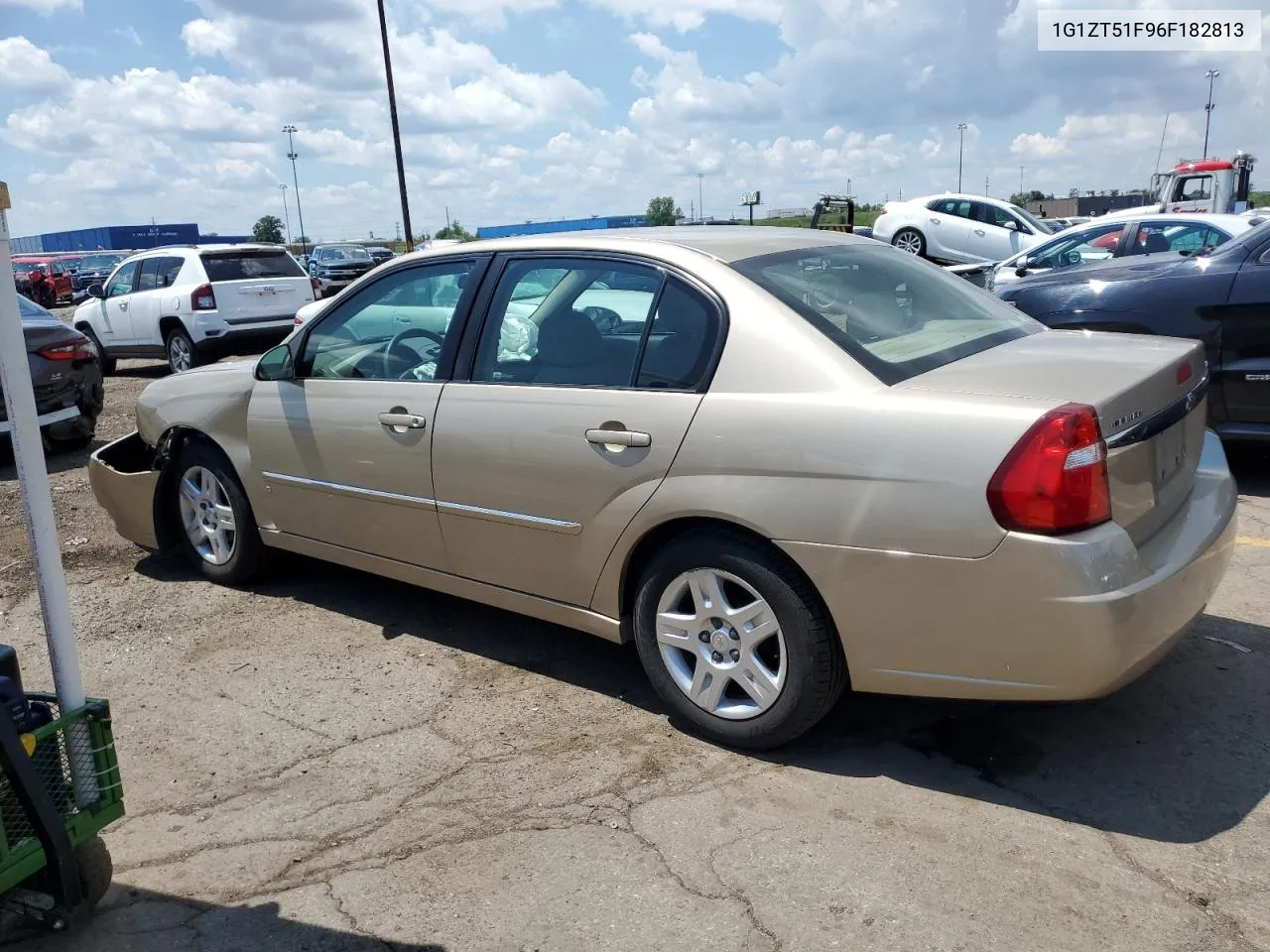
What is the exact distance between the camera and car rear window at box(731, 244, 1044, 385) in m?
3.31

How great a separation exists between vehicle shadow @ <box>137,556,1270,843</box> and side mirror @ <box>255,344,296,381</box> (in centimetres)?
144

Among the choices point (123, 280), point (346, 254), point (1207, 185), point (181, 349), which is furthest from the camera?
point (346, 254)

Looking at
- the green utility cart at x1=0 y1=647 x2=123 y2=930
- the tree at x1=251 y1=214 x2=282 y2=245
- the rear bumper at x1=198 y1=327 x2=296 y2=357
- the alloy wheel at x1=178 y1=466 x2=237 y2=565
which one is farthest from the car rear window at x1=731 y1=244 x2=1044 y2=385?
the tree at x1=251 y1=214 x2=282 y2=245

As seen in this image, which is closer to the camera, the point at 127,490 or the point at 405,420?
the point at 405,420

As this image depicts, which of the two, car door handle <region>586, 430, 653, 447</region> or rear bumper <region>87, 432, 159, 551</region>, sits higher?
car door handle <region>586, 430, 653, 447</region>

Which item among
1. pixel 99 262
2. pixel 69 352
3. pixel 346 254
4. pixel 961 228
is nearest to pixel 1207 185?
pixel 961 228

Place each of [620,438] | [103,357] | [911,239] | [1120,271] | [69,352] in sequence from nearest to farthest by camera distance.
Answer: [620,438] → [1120,271] → [69,352] → [103,357] → [911,239]

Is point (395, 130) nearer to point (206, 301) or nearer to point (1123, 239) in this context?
point (206, 301)

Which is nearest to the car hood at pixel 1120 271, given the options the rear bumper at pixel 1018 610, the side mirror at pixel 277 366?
the rear bumper at pixel 1018 610

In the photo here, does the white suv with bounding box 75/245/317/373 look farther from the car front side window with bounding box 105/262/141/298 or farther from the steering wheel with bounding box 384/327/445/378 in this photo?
the steering wheel with bounding box 384/327/445/378

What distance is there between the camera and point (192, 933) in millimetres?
2693

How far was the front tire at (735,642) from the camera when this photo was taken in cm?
316

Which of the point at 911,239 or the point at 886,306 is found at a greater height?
the point at 886,306

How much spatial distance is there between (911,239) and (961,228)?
112 cm
